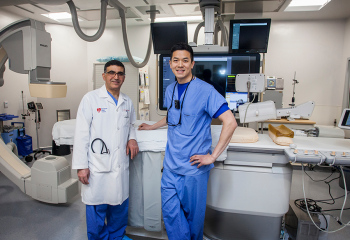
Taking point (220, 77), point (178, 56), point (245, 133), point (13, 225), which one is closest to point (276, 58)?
point (220, 77)

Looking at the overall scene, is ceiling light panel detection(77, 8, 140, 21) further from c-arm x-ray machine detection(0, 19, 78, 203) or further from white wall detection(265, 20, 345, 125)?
white wall detection(265, 20, 345, 125)

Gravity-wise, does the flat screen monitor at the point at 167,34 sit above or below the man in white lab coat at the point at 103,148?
above

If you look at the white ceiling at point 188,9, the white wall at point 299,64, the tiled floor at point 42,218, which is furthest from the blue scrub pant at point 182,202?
the white wall at point 299,64

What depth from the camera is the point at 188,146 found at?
1.46m

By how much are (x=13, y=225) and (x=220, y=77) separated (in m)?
2.58

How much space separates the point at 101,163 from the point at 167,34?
1542 millimetres

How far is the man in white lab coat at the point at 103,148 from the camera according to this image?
162 centimetres

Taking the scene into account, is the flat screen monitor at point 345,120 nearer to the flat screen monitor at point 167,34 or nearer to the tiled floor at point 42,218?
the tiled floor at point 42,218

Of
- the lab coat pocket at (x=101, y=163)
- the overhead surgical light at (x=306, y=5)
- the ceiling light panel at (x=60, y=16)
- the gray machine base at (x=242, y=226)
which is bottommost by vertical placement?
the gray machine base at (x=242, y=226)

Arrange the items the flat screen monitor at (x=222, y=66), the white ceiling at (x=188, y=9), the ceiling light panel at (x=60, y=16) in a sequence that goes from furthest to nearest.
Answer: the ceiling light panel at (x=60, y=16) → the white ceiling at (x=188, y=9) → the flat screen monitor at (x=222, y=66)

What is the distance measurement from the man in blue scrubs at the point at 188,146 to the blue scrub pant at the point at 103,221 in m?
0.51

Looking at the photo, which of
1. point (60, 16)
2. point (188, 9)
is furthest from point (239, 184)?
point (60, 16)

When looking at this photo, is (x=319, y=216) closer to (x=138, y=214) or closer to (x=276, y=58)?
(x=138, y=214)

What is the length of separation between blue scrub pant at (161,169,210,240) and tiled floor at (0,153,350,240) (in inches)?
27.9
